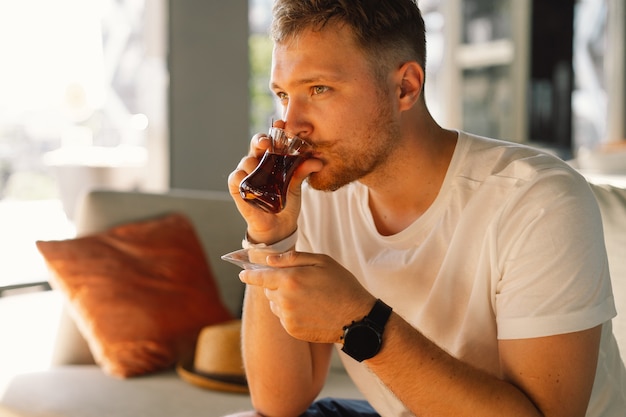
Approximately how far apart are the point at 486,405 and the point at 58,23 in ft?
15.0

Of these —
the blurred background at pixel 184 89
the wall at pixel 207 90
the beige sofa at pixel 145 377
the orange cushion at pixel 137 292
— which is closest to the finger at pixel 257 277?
the beige sofa at pixel 145 377

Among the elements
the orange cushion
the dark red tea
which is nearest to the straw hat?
the orange cushion

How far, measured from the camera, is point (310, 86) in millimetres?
1514

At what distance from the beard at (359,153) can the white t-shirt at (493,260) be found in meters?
0.14

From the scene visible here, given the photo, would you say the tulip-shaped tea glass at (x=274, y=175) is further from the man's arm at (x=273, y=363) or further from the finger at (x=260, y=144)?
the man's arm at (x=273, y=363)

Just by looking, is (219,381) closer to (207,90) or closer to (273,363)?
(273,363)

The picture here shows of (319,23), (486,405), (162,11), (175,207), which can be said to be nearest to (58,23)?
(162,11)

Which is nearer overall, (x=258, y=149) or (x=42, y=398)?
(x=258, y=149)

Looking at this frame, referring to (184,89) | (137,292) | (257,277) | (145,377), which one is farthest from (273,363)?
(184,89)

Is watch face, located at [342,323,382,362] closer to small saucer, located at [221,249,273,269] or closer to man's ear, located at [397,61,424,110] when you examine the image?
small saucer, located at [221,249,273,269]

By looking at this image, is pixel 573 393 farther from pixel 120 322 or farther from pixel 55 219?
pixel 55 219

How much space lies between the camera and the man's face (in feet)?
4.94

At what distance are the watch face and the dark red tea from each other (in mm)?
293

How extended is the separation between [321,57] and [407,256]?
16.9 inches
